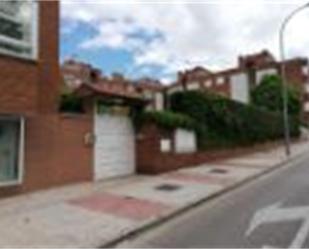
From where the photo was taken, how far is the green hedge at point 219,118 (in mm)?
21688

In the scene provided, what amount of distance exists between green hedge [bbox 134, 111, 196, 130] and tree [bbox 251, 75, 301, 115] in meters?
33.4

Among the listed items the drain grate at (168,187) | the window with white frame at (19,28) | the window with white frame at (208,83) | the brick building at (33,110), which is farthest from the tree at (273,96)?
the window with white frame at (19,28)

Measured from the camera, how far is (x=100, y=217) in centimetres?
1019

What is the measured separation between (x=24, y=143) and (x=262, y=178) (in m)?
8.66

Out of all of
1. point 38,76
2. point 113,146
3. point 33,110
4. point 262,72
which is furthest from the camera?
point 262,72

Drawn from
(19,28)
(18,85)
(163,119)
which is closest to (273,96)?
(163,119)

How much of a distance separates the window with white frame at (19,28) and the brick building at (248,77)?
51148mm

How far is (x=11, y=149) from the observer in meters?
12.9

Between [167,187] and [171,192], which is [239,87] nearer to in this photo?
[167,187]

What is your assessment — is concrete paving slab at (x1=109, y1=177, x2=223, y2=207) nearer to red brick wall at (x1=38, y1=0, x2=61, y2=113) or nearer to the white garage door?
the white garage door

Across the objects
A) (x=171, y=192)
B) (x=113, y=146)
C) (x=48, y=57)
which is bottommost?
(x=171, y=192)

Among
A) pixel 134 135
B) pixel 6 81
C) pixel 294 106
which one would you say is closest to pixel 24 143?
pixel 6 81

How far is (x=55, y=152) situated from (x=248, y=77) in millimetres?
59580

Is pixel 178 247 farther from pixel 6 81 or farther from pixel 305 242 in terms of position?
pixel 6 81
